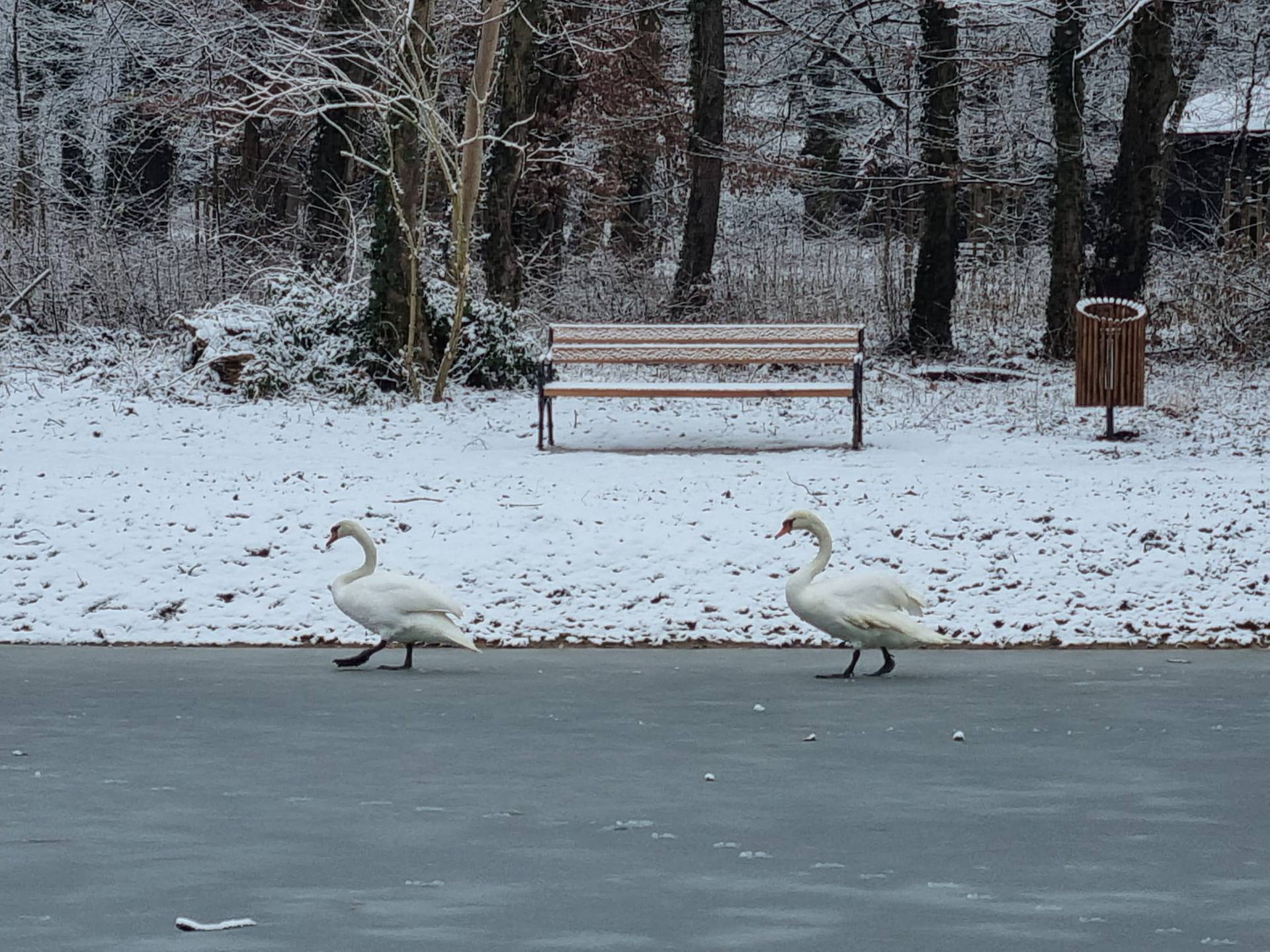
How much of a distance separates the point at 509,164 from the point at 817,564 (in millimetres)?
16267

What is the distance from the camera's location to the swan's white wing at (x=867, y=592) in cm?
948

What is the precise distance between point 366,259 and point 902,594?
591 inches

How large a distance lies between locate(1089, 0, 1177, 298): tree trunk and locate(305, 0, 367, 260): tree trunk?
10214mm

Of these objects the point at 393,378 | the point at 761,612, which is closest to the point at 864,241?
the point at 393,378

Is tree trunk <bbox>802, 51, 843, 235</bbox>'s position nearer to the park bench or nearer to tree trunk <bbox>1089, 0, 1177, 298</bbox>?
tree trunk <bbox>1089, 0, 1177, 298</bbox>

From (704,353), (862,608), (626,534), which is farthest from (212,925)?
(704,353)

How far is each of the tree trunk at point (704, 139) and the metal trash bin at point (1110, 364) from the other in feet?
37.9

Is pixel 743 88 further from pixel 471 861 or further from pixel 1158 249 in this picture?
pixel 471 861

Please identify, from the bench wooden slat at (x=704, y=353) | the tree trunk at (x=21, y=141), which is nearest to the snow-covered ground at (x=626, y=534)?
the bench wooden slat at (x=704, y=353)

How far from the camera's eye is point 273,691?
9195 millimetres

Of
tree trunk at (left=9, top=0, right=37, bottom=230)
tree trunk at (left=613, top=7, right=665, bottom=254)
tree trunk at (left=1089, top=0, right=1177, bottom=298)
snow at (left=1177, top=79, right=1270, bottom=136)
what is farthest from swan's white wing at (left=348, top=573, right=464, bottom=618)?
snow at (left=1177, top=79, right=1270, bottom=136)

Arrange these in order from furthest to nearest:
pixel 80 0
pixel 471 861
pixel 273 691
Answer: pixel 80 0 → pixel 273 691 → pixel 471 861

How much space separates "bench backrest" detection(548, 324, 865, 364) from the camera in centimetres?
1809

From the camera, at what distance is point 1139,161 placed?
81.0 feet
